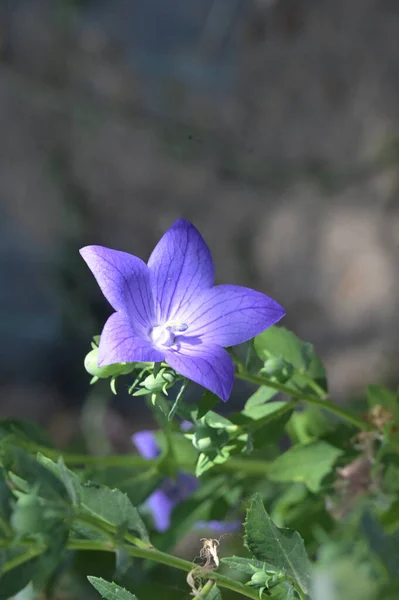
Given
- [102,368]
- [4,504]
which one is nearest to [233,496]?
[102,368]

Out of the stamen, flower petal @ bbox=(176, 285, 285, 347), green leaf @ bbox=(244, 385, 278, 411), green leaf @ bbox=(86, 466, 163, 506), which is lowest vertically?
green leaf @ bbox=(86, 466, 163, 506)

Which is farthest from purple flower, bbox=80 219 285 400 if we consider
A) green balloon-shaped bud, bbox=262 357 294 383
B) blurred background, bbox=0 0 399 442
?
blurred background, bbox=0 0 399 442

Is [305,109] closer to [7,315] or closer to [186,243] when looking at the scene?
[7,315]

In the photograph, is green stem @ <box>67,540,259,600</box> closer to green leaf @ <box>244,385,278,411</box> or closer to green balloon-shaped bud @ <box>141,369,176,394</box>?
green balloon-shaped bud @ <box>141,369,176,394</box>

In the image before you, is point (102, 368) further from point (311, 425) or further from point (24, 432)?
point (311, 425)

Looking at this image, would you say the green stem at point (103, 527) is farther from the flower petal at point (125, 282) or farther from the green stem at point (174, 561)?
the flower petal at point (125, 282)

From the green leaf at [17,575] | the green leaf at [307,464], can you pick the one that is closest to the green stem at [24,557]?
the green leaf at [17,575]
